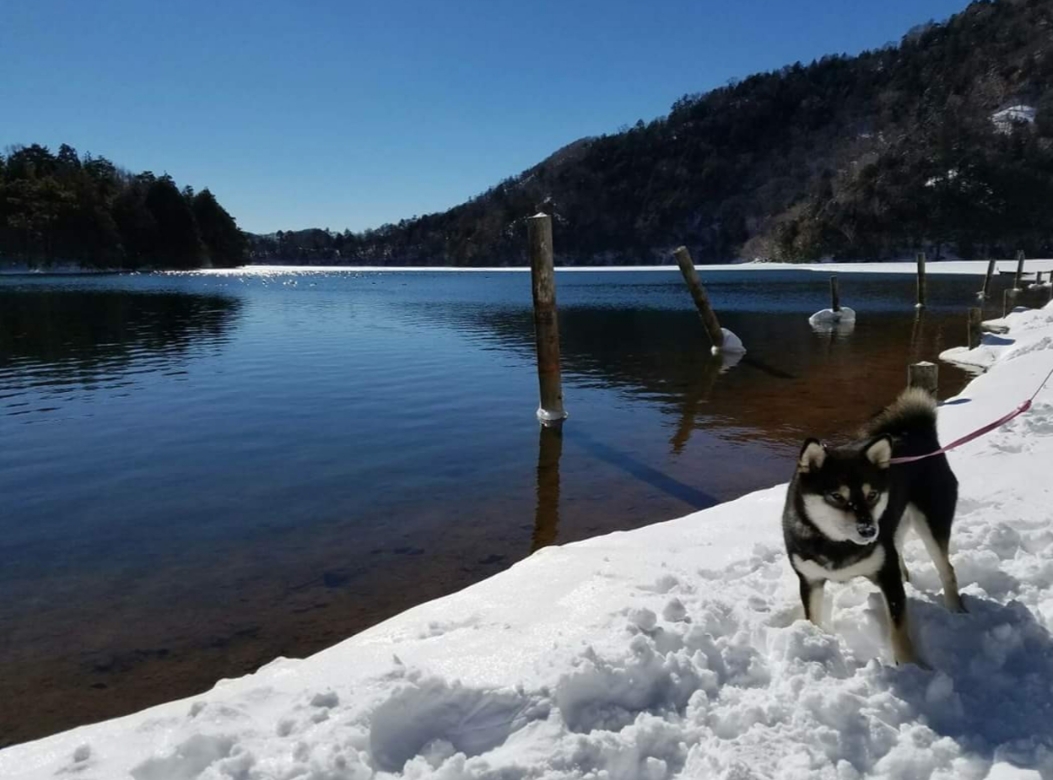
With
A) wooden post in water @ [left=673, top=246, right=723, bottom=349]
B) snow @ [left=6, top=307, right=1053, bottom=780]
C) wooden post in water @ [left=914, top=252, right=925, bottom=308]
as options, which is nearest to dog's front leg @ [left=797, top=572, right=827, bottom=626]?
snow @ [left=6, top=307, right=1053, bottom=780]

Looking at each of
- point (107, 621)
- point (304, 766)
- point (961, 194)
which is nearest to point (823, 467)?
point (304, 766)

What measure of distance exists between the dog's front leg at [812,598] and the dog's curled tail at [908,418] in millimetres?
1305

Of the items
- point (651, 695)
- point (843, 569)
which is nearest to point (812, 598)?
point (843, 569)

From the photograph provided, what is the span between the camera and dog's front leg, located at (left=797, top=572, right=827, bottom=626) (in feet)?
14.4

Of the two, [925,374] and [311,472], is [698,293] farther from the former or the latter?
[311,472]

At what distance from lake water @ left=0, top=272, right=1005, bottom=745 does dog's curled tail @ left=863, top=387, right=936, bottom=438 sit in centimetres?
436

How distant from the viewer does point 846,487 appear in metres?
4.05

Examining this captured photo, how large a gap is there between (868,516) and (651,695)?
1637mm

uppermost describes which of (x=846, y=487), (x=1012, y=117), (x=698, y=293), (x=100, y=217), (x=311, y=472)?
(x=1012, y=117)

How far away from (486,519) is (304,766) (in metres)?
6.13

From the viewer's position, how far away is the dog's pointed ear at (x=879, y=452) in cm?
412

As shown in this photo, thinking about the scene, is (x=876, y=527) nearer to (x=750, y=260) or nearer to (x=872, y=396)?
(x=872, y=396)

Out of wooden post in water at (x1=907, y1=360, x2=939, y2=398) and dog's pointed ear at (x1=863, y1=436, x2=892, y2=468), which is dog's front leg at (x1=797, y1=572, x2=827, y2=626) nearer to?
dog's pointed ear at (x1=863, y1=436, x2=892, y2=468)

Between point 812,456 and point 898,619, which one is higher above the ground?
point 812,456
